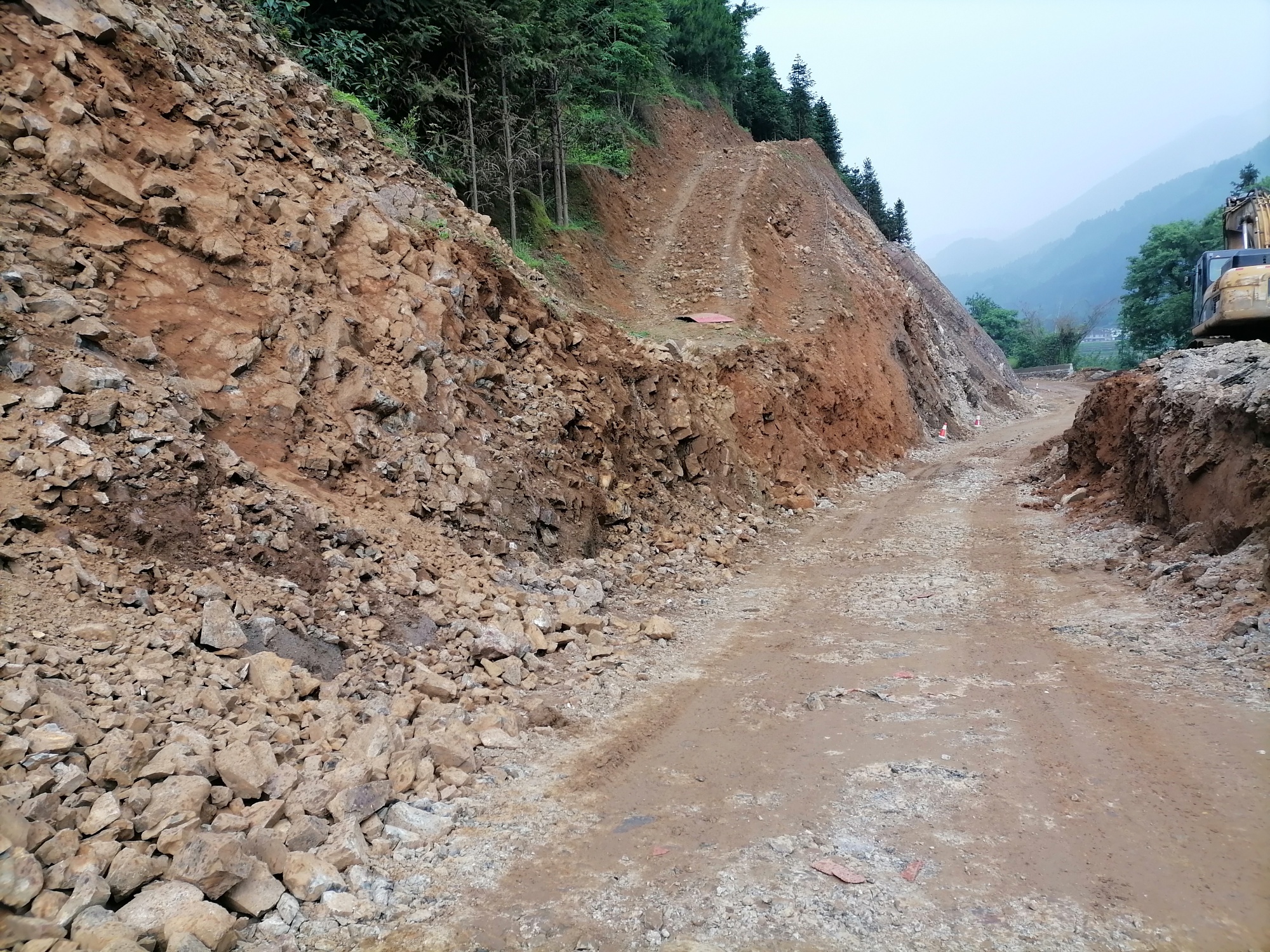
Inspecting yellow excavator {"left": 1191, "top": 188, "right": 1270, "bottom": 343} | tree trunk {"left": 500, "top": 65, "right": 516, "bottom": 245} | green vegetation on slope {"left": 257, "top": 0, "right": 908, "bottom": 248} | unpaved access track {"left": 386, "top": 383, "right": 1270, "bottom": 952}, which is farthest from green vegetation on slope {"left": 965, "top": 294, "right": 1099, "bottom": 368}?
unpaved access track {"left": 386, "top": 383, "right": 1270, "bottom": 952}

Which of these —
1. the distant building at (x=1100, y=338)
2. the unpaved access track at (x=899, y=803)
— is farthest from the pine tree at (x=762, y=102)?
the distant building at (x=1100, y=338)

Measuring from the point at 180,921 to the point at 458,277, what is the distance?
826 cm

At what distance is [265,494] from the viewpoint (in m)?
6.58

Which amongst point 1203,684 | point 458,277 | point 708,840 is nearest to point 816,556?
point 1203,684

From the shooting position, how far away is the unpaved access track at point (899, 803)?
138 inches

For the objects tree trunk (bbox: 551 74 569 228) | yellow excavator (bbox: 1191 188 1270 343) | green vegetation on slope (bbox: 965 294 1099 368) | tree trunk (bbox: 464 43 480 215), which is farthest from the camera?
green vegetation on slope (bbox: 965 294 1099 368)

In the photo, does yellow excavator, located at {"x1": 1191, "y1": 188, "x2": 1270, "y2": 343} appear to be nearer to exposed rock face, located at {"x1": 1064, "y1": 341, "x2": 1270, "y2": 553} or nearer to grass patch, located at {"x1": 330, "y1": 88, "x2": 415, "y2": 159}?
exposed rock face, located at {"x1": 1064, "y1": 341, "x2": 1270, "y2": 553}

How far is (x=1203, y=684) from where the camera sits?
583 centimetres

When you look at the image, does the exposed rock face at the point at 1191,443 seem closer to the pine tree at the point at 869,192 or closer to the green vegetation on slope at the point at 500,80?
the green vegetation on slope at the point at 500,80

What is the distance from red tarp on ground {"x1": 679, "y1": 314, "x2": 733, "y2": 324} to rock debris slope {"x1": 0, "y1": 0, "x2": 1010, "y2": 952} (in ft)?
16.7

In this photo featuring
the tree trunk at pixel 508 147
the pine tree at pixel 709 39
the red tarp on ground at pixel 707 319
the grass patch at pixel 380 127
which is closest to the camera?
the grass patch at pixel 380 127

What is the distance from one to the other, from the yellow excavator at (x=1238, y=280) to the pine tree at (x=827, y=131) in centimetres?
3387

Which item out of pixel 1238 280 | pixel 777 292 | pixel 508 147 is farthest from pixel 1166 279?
pixel 508 147

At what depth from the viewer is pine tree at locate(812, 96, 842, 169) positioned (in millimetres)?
47625
